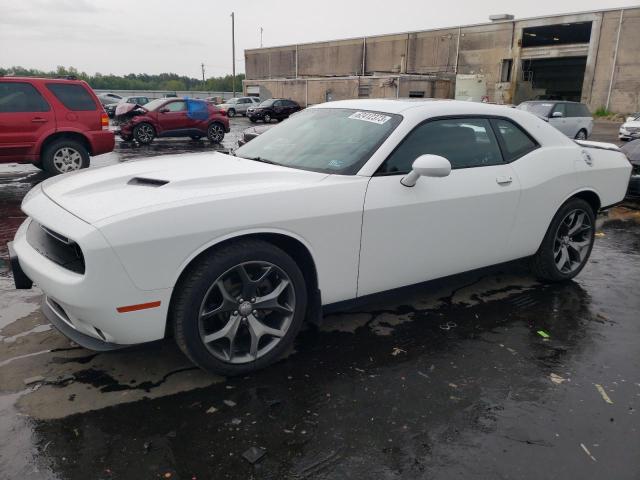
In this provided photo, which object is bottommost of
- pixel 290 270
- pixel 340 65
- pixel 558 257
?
pixel 558 257

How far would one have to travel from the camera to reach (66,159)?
8.89 m

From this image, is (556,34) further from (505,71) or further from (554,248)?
(554,248)

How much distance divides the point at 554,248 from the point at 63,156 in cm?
815

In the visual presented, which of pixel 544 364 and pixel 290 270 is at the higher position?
pixel 290 270

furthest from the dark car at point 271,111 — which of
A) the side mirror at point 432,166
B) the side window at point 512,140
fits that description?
the side mirror at point 432,166

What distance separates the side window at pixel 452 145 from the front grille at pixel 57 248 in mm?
1847

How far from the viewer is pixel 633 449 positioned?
2361 millimetres

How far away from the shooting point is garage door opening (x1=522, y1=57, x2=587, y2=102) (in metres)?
43.0

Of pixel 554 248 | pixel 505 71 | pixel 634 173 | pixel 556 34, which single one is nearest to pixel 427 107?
pixel 554 248

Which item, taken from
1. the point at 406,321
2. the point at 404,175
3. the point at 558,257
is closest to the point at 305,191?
the point at 404,175

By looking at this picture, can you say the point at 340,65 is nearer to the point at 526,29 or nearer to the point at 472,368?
the point at 526,29

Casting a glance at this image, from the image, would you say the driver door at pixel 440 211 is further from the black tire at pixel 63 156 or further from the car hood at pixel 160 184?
the black tire at pixel 63 156

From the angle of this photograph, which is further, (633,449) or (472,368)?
(472,368)

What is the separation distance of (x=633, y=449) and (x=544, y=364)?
83 cm
